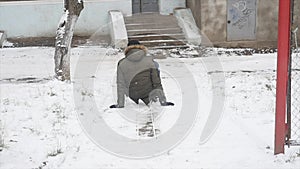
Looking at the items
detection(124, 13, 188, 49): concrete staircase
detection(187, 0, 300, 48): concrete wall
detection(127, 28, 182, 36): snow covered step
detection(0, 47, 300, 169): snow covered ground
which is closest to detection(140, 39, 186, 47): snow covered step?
detection(124, 13, 188, 49): concrete staircase

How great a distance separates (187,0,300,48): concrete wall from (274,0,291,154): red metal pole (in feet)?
31.0

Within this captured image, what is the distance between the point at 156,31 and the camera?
15461 mm

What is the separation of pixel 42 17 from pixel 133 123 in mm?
10209

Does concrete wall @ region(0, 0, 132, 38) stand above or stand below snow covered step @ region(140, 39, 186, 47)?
above

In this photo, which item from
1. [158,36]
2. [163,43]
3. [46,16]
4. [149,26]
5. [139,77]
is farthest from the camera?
[46,16]

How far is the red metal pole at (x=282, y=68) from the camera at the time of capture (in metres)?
5.07

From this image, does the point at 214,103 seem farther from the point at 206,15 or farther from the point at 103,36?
the point at 103,36

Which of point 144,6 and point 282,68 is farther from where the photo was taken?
point 144,6

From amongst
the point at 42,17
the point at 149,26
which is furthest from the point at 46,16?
the point at 149,26

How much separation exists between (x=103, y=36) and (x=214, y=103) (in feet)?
29.9

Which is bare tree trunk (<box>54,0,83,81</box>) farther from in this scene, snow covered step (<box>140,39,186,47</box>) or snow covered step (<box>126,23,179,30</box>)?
snow covered step (<box>126,23,179,30</box>)

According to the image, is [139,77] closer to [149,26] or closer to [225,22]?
[225,22]

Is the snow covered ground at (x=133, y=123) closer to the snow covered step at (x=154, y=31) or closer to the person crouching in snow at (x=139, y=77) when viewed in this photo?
the person crouching in snow at (x=139, y=77)

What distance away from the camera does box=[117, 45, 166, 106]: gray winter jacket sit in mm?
7473
